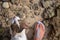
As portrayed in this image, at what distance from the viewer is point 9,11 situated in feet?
3.78

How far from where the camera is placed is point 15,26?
1.08m

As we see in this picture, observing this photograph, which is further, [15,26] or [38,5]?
[38,5]

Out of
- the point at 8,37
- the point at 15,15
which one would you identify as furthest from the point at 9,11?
the point at 8,37

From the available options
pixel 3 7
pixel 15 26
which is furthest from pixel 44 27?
pixel 3 7

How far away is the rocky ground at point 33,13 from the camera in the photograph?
3.76 ft

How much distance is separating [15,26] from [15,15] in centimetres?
10

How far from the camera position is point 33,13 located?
1.17 m

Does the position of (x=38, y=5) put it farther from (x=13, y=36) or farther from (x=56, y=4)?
(x=13, y=36)

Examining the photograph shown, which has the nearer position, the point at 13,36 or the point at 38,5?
the point at 13,36

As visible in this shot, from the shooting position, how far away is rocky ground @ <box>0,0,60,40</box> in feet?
3.76

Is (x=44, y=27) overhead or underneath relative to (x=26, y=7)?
underneath

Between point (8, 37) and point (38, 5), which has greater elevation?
point (38, 5)

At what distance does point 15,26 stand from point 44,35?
191mm

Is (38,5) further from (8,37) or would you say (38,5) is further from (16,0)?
(8,37)
